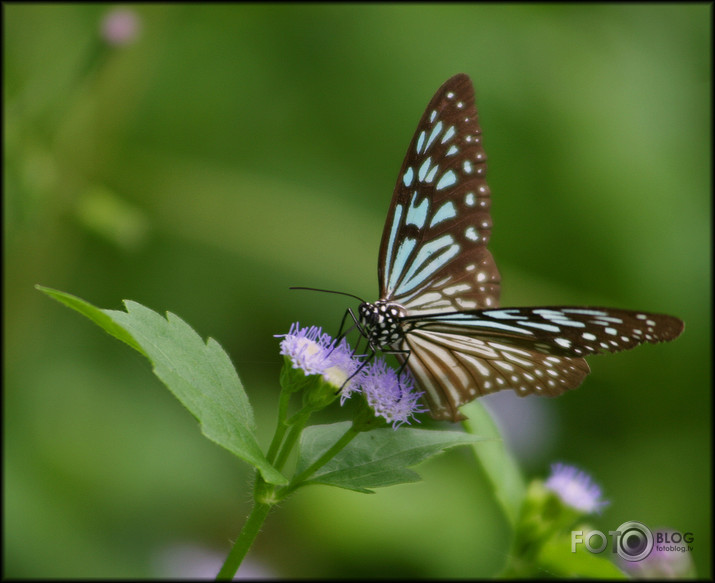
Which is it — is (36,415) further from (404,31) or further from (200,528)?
(404,31)

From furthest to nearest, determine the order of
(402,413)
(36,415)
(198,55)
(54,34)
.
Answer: (198,55) < (54,34) < (36,415) < (402,413)

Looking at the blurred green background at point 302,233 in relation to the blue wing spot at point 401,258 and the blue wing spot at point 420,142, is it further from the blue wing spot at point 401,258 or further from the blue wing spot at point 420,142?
the blue wing spot at point 420,142

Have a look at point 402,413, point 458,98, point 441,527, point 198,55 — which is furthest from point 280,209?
point 402,413

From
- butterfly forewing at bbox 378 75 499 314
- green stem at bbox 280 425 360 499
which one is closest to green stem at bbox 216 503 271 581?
green stem at bbox 280 425 360 499

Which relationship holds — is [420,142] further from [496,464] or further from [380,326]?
[496,464]

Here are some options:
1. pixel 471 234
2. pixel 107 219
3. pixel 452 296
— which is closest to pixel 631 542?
pixel 452 296

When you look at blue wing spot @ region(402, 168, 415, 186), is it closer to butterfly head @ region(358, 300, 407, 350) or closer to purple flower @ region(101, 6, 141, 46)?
butterfly head @ region(358, 300, 407, 350)

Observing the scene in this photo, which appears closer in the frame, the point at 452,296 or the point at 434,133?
the point at 434,133

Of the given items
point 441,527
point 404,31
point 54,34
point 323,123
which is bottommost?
point 441,527
